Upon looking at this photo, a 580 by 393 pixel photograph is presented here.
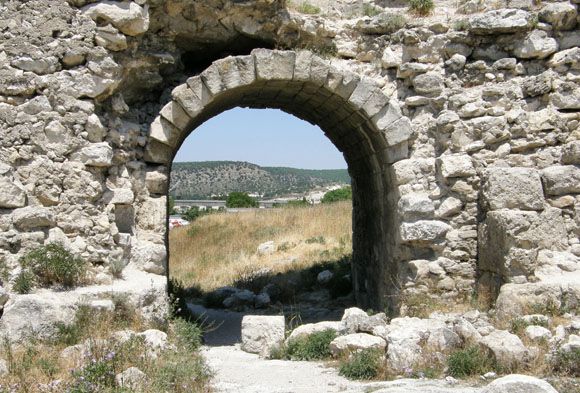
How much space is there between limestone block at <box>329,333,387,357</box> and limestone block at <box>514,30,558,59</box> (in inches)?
167

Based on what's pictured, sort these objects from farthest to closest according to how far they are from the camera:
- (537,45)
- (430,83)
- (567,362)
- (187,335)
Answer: (430,83) < (537,45) < (187,335) < (567,362)

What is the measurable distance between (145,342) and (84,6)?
3921mm

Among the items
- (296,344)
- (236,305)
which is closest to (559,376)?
(296,344)

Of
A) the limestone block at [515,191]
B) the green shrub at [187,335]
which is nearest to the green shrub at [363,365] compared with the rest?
the green shrub at [187,335]

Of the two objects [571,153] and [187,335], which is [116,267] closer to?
[187,335]

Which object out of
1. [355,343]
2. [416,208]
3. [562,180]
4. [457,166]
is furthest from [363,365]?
[562,180]

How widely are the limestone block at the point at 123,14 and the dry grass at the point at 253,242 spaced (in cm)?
750

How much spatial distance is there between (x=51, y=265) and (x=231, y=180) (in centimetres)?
6633

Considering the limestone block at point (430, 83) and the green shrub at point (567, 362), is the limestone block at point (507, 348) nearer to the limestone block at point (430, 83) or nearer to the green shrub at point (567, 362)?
the green shrub at point (567, 362)

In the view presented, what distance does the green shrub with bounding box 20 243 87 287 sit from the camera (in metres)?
6.48

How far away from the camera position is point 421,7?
8.65 metres

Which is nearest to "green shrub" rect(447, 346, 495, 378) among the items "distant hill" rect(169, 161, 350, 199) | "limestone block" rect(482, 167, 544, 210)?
"limestone block" rect(482, 167, 544, 210)

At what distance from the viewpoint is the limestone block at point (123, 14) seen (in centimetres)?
726

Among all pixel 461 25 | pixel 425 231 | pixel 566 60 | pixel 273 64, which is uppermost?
pixel 461 25
